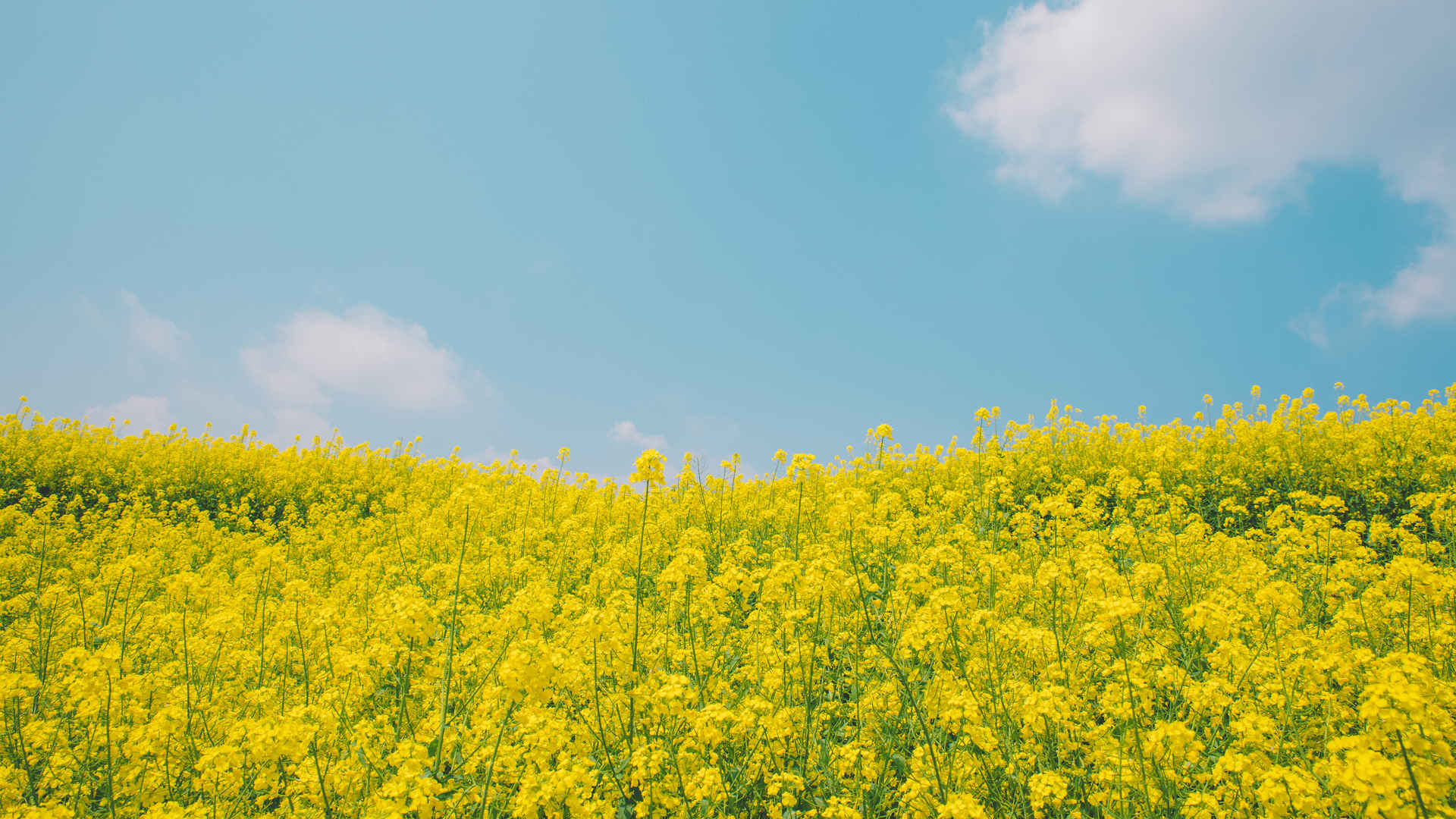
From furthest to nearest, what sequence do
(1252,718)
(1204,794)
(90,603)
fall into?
(90,603) < (1252,718) < (1204,794)

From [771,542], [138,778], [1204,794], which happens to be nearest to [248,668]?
[138,778]

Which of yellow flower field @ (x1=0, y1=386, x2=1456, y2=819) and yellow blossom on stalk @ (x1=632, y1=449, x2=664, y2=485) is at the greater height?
yellow blossom on stalk @ (x1=632, y1=449, x2=664, y2=485)

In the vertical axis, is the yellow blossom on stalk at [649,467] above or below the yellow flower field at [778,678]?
above

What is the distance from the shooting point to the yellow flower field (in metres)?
3.16

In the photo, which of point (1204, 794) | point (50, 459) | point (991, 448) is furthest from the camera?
point (50, 459)

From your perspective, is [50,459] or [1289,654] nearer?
[1289,654]

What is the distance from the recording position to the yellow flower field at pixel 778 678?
3164 millimetres

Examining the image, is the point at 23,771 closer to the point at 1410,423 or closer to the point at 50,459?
the point at 50,459

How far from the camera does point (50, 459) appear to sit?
13.9 m

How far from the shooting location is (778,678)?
407cm

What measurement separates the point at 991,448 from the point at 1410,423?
20.2 ft

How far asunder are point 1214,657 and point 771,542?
4.50 m

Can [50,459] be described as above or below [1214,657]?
above

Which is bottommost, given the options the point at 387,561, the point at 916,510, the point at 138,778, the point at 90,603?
the point at 138,778
